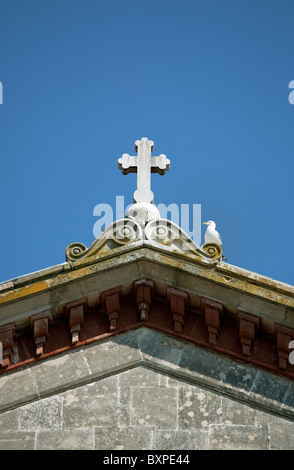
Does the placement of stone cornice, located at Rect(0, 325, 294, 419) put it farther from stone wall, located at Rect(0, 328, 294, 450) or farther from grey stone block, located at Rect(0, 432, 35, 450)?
grey stone block, located at Rect(0, 432, 35, 450)

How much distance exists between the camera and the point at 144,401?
1694 centimetres

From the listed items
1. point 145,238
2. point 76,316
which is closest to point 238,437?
point 76,316

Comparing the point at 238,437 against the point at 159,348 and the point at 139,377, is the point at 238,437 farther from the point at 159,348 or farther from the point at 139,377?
the point at 159,348

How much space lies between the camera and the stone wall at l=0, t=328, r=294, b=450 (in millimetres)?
16625

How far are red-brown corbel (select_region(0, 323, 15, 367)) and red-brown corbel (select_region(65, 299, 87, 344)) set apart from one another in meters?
0.71

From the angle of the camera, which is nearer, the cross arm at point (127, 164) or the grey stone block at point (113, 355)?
the grey stone block at point (113, 355)

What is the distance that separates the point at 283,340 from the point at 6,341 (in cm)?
333

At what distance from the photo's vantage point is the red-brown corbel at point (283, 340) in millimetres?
17297

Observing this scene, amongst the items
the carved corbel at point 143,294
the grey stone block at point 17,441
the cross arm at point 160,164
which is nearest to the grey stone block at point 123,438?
the grey stone block at point 17,441

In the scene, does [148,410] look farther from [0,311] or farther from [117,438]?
[0,311]

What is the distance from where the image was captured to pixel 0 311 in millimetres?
17406

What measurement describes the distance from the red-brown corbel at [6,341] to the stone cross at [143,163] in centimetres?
323

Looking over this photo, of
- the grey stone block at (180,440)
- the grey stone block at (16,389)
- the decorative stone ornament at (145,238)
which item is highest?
the decorative stone ornament at (145,238)

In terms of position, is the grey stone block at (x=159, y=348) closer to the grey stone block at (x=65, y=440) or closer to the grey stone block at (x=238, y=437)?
the grey stone block at (x=238, y=437)
